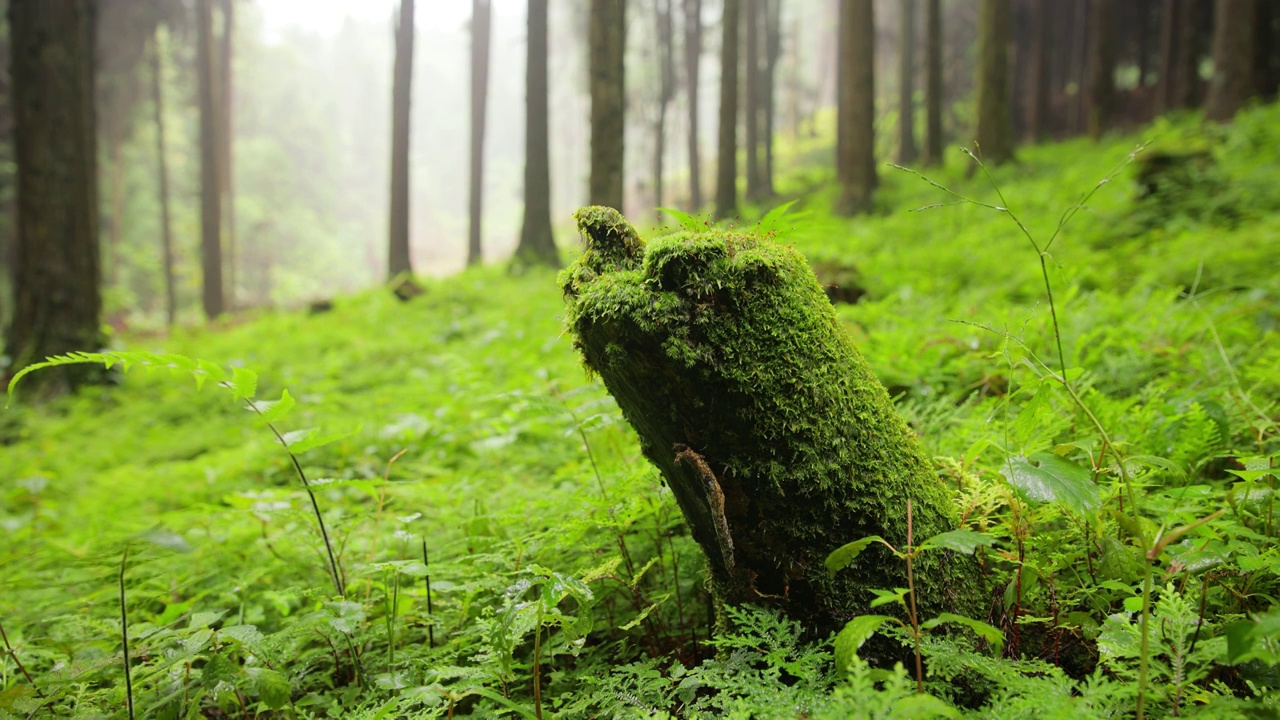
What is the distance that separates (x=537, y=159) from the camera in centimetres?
1254

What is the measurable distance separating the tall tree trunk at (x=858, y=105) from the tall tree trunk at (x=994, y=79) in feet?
7.69

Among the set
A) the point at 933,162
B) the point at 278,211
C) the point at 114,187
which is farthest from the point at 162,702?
the point at 278,211

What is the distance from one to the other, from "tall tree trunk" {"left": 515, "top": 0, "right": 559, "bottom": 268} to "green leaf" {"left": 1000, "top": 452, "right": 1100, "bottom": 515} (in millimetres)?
10584

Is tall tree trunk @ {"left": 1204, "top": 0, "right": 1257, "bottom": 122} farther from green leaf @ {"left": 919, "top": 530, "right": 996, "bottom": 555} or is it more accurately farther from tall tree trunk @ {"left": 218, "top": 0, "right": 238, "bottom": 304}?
tall tree trunk @ {"left": 218, "top": 0, "right": 238, "bottom": 304}

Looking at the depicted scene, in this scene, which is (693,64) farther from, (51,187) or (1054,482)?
(1054,482)

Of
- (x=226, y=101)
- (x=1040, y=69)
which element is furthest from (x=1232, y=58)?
(x=226, y=101)

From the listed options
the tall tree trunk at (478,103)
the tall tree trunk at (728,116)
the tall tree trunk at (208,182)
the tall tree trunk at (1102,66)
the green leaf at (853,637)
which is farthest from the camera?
the tall tree trunk at (478,103)

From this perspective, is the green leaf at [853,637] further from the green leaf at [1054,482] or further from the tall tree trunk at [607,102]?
the tall tree trunk at [607,102]

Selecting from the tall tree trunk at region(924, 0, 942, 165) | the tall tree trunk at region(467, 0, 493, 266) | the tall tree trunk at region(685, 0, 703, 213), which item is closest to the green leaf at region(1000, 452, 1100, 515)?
the tall tree trunk at region(924, 0, 942, 165)

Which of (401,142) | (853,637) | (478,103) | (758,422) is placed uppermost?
(478,103)

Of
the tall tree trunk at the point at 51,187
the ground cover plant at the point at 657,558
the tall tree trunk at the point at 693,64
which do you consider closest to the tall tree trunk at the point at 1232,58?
the ground cover plant at the point at 657,558

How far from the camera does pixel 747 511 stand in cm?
142

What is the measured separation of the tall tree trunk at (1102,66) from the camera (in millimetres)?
14133

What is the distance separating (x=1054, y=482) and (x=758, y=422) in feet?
2.10
